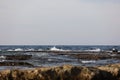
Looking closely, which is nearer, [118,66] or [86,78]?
[86,78]

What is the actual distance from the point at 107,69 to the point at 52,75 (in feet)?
8.54

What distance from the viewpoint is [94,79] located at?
15.0 meters

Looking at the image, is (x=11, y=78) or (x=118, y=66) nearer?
(x=11, y=78)

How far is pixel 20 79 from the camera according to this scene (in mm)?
15109

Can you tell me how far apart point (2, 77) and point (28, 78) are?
3.61 ft

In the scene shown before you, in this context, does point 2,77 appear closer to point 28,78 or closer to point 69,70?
point 28,78

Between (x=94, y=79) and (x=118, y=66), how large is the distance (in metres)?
1.82

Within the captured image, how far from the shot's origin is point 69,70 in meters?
14.8

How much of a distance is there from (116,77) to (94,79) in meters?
1.26

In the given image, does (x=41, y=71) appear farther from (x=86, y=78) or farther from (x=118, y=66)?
(x=118, y=66)

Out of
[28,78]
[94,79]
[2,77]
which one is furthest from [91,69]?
[2,77]

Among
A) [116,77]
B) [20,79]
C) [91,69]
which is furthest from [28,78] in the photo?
[116,77]

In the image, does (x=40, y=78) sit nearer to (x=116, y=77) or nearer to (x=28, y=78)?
(x=28, y=78)

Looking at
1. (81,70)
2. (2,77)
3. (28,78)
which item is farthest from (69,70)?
(2,77)
